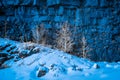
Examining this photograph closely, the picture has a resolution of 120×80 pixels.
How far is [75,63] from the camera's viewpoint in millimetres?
4930

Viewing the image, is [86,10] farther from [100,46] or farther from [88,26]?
[100,46]

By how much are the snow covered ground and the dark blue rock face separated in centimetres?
1482

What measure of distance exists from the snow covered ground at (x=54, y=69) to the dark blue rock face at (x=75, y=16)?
1482 centimetres

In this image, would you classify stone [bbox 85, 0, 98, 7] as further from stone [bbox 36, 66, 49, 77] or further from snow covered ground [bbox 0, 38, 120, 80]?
stone [bbox 36, 66, 49, 77]

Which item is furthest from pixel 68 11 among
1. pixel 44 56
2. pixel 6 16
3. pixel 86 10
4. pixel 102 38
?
pixel 44 56

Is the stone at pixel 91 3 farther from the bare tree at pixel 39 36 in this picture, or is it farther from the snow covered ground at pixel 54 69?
the snow covered ground at pixel 54 69

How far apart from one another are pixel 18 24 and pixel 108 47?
672 centimetres

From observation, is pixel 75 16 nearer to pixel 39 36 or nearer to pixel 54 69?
pixel 39 36

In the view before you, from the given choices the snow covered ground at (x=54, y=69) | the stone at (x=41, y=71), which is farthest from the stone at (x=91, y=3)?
the stone at (x=41, y=71)

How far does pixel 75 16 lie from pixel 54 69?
16.0 meters

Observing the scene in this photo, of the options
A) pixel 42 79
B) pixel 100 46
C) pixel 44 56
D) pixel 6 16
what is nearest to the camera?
pixel 42 79

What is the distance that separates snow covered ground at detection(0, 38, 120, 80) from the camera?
177 inches

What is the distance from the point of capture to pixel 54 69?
15.4 ft

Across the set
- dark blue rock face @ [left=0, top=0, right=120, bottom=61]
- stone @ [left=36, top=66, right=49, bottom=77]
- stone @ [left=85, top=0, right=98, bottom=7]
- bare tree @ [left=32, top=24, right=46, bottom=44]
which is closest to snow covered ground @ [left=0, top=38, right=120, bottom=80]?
stone @ [left=36, top=66, right=49, bottom=77]
